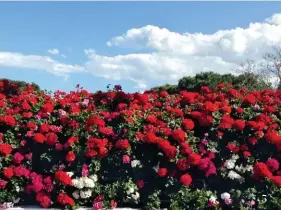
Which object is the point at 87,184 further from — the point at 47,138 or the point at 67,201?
the point at 47,138

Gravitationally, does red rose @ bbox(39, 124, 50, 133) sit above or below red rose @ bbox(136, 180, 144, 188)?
above

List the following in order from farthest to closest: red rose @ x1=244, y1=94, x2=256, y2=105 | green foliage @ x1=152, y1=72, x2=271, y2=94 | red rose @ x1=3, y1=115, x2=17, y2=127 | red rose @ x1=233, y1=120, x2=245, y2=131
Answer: green foliage @ x1=152, y1=72, x2=271, y2=94, red rose @ x1=244, y1=94, x2=256, y2=105, red rose @ x1=3, y1=115, x2=17, y2=127, red rose @ x1=233, y1=120, x2=245, y2=131

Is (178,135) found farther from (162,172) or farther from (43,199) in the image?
(43,199)

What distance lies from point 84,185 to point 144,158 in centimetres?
84

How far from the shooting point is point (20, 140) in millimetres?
7152

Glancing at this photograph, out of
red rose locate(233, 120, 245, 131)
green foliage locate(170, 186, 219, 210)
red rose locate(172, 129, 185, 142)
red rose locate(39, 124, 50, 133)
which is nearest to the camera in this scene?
green foliage locate(170, 186, 219, 210)

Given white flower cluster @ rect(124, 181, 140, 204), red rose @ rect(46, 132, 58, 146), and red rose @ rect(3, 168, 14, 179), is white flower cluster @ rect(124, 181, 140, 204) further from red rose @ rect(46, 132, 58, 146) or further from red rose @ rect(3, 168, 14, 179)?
red rose @ rect(3, 168, 14, 179)

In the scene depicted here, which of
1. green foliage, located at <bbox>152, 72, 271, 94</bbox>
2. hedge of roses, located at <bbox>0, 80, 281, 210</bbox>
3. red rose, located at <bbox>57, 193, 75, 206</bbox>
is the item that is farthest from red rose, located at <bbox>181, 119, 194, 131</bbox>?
green foliage, located at <bbox>152, 72, 271, 94</bbox>

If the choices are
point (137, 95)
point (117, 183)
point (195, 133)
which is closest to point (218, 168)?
point (195, 133)

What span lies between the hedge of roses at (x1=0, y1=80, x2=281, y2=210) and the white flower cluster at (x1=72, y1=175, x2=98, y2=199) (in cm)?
1

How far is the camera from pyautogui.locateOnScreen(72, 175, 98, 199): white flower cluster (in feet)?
21.5

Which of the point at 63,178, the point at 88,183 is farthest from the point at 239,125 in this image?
the point at 63,178

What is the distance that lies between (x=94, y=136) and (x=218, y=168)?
1672 millimetres

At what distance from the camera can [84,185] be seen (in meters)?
6.56
